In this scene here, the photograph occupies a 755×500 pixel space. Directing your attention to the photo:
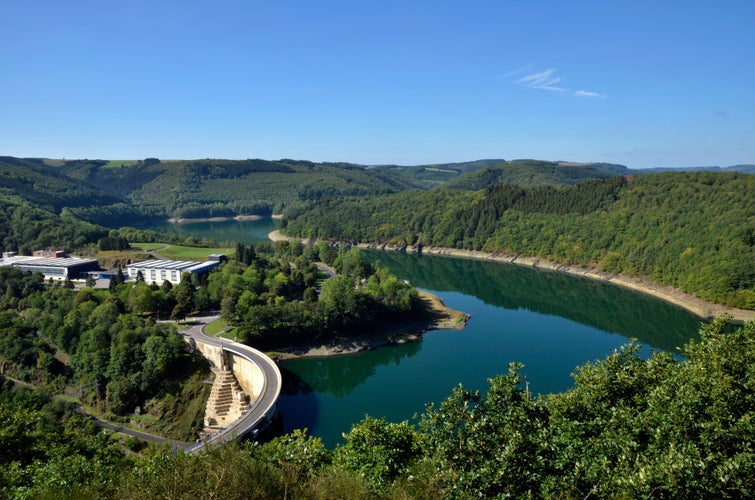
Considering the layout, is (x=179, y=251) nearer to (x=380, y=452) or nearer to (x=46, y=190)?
(x=380, y=452)

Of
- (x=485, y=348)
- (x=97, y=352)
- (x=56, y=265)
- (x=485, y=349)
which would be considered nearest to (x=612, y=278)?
(x=485, y=348)

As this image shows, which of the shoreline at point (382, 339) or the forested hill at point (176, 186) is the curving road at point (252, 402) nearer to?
the shoreline at point (382, 339)

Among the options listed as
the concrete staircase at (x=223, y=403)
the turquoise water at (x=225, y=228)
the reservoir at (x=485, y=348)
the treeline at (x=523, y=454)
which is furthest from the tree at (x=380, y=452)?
the turquoise water at (x=225, y=228)

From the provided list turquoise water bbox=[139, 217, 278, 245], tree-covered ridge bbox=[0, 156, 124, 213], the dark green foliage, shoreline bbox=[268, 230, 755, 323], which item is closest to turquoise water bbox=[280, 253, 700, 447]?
shoreline bbox=[268, 230, 755, 323]

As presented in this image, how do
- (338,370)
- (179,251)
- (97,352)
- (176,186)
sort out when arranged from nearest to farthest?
(97,352) < (338,370) < (179,251) < (176,186)

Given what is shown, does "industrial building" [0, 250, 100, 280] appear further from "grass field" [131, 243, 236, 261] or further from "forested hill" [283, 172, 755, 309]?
"forested hill" [283, 172, 755, 309]
